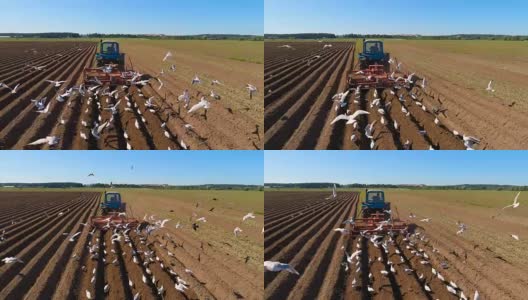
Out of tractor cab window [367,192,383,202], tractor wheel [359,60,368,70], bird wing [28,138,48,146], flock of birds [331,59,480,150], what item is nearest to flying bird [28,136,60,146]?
bird wing [28,138,48,146]

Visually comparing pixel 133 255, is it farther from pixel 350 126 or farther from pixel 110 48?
pixel 110 48

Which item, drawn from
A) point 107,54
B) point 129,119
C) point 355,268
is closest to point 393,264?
point 355,268

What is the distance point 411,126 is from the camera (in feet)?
29.6

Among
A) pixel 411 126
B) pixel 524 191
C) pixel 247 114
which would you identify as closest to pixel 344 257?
pixel 411 126

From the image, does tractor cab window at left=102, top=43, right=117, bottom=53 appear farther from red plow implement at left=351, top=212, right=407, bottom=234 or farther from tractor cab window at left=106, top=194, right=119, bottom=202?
red plow implement at left=351, top=212, right=407, bottom=234

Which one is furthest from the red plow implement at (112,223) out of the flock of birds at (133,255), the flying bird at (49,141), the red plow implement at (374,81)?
the red plow implement at (374,81)

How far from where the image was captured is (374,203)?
47.2ft

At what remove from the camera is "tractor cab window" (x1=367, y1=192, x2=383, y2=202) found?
573 inches

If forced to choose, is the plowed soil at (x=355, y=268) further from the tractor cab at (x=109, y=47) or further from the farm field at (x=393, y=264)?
the tractor cab at (x=109, y=47)

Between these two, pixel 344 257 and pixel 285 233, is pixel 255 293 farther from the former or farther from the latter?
pixel 285 233

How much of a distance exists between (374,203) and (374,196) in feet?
1.28

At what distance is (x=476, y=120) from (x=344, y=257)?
4.79 m

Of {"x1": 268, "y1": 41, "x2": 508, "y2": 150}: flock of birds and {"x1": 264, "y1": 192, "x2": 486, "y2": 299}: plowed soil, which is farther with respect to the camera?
{"x1": 268, "y1": 41, "x2": 508, "y2": 150}: flock of birds

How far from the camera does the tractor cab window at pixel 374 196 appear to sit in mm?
14555
